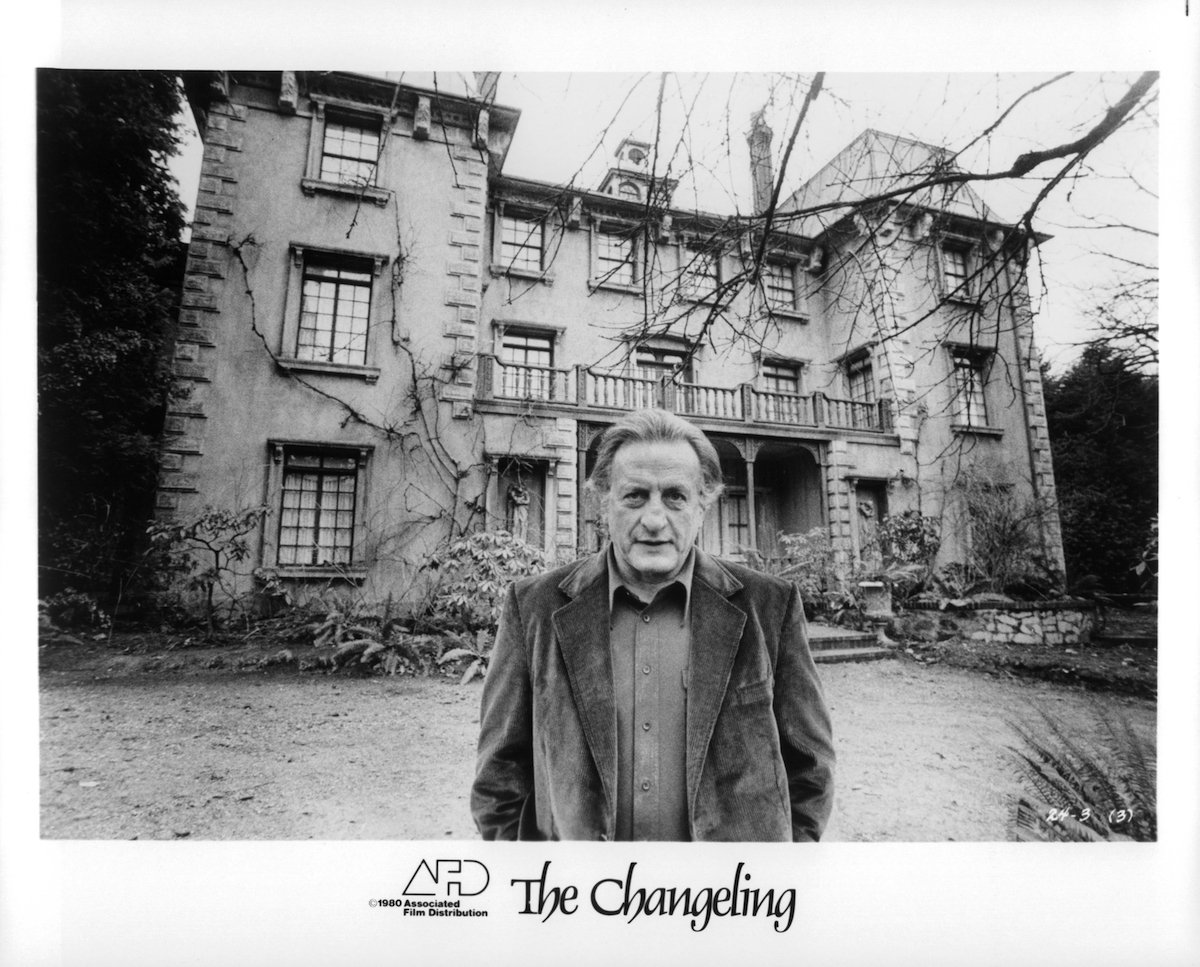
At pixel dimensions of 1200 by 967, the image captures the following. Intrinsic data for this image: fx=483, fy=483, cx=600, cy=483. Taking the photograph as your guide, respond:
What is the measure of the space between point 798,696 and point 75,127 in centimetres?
347

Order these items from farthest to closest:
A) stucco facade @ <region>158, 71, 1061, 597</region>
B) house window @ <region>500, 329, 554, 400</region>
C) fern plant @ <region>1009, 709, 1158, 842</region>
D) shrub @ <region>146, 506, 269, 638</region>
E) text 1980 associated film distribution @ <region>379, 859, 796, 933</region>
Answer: house window @ <region>500, 329, 554, 400</region> → stucco facade @ <region>158, 71, 1061, 597</region> → shrub @ <region>146, 506, 269, 638</region> → fern plant @ <region>1009, 709, 1158, 842</region> → text 1980 associated film distribution @ <region>379, 859, 796, 933</region>

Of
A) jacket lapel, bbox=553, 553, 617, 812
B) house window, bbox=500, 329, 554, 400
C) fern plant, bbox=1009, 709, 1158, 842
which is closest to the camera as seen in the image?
jacket lapel, bbox=553, 553, 617, 812

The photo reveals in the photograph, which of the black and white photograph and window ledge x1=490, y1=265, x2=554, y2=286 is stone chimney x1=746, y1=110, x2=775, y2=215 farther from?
window ledge x1=490, y1=265, x2=554, y2=286

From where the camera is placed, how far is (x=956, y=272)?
2.14 metres

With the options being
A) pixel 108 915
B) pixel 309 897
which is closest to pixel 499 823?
pixel 309 897

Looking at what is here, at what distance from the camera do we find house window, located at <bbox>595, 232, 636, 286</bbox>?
205cm

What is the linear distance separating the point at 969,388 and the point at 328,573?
2967 mm

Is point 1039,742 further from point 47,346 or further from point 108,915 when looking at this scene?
point 47,346

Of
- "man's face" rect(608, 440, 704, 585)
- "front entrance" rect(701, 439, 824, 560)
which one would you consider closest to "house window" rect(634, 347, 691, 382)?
"front entrance" rect(701, 439, 824, 560)

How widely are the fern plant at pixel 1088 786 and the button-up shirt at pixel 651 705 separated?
1.41 m

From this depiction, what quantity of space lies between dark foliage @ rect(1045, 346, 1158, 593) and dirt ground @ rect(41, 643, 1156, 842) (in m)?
0.54

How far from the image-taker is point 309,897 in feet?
5.61

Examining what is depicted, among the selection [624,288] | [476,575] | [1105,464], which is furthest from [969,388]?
[476,575]

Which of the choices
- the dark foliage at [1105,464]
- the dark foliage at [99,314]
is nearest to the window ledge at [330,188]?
the dark foliage at [99,314]
